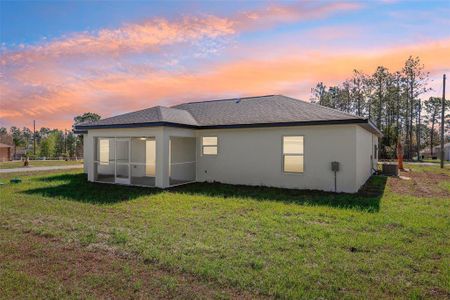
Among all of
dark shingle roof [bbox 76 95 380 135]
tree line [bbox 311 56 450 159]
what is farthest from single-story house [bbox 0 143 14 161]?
tree line [bbox 311 56 450 159]

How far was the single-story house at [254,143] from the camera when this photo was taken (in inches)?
382

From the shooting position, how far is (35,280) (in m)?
3.38

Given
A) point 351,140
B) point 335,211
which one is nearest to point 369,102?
point 351,140

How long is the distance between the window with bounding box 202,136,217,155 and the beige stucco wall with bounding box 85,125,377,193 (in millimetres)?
209

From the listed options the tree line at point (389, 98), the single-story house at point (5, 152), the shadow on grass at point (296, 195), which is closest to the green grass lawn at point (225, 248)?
the shadow on grass at point (296, 195)

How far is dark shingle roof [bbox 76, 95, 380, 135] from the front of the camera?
10.1 metres

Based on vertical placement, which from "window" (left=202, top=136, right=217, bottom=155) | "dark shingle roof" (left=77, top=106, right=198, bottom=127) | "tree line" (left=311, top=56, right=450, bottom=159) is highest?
"tree line" (left=311, top=56, right=450, bottom=159)

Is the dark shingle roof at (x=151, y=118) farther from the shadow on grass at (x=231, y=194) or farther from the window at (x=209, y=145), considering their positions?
the shadow on grass at (x=231, y=194)

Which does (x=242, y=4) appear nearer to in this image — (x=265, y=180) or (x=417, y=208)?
(x=265, y=180)

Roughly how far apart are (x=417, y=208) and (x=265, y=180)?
5116 mm

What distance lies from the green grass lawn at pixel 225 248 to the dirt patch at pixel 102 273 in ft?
0.04

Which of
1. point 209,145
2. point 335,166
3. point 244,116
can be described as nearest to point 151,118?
point 209,145

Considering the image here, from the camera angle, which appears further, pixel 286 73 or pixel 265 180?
pixel 286 73

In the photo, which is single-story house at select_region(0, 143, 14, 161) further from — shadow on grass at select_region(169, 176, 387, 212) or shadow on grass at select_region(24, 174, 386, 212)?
shadow on grass at select_region(169, 176, 387, 212)
